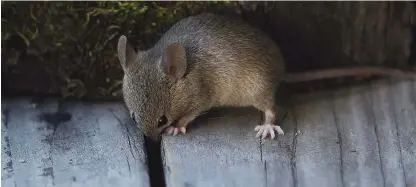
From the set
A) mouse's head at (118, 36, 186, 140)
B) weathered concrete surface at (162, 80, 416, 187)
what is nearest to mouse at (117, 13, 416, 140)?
mouse's head at (118, 36, 186, 140)

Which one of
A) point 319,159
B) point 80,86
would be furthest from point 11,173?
point 319,159

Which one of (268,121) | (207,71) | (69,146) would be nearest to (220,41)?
(207,71)

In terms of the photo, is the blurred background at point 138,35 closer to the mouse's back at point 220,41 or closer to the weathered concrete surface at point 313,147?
the mouse's back at point 220,41

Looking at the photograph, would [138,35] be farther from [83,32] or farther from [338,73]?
[338,73]

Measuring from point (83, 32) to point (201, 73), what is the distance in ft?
1.88

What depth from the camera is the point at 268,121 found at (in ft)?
12.9

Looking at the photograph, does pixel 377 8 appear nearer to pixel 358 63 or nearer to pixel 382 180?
pixel 358 63

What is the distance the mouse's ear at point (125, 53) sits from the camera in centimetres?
403

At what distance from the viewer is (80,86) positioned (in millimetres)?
4332

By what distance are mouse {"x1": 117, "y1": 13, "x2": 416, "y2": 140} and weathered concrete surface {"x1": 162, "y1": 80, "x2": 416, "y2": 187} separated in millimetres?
125

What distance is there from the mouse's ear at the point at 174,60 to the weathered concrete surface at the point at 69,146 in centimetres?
29

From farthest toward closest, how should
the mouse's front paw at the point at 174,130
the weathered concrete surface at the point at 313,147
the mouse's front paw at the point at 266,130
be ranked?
the mouse's front paw at the point at 174,130
the mouse's front paw at the point at 266,130
the weathered concrete surface at the point at 313,147

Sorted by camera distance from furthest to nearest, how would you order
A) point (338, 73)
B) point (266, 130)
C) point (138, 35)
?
point (338, 73) → point (138, 35) → point (266, 130)

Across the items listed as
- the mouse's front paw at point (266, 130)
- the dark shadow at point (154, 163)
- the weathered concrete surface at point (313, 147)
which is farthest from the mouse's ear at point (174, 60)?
the mouse's front paw at point (266, 130)
